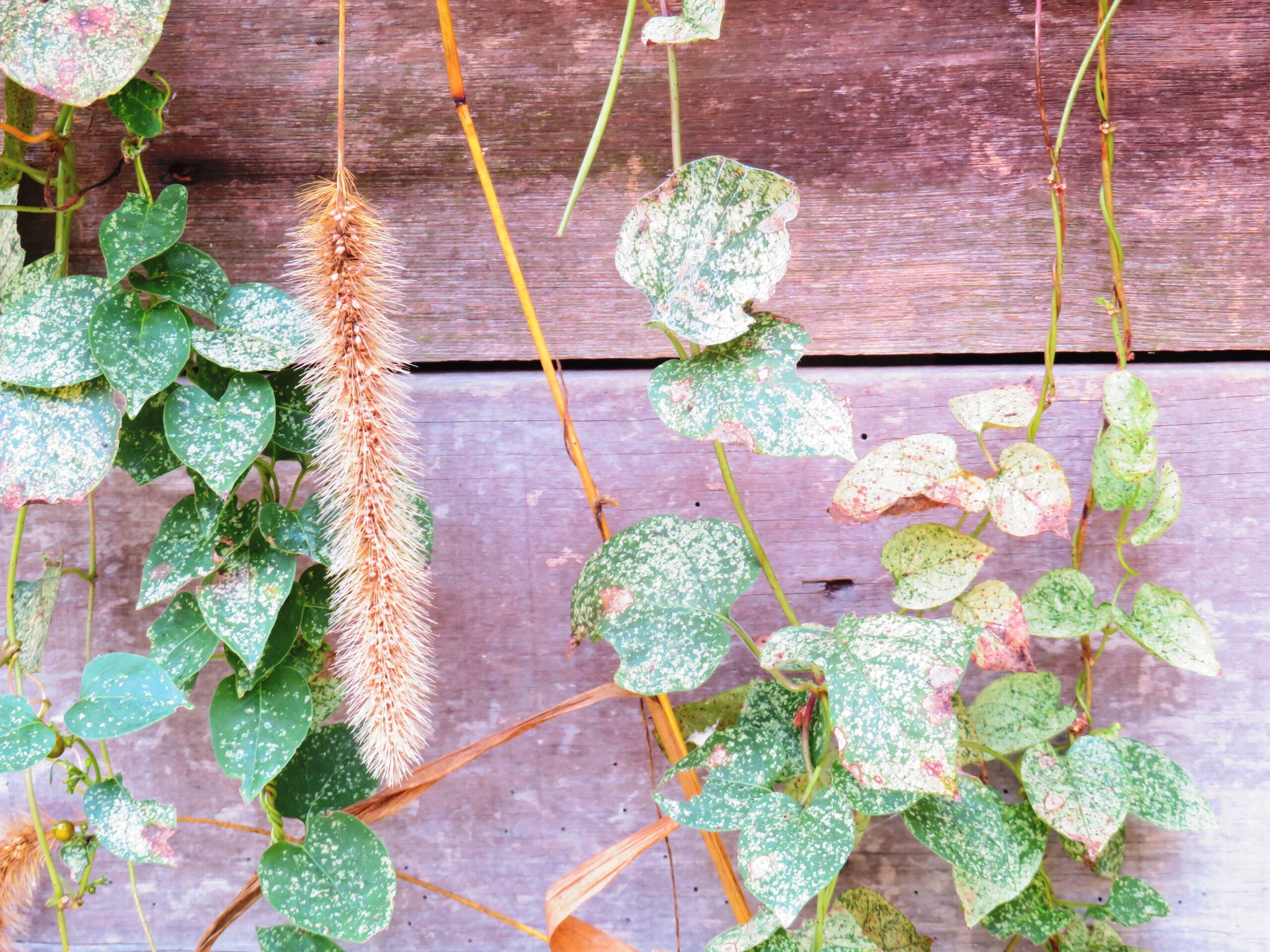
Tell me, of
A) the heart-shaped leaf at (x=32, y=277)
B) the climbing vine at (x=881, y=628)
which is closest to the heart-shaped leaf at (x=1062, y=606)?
the climbing vine at (x=881, y=628)

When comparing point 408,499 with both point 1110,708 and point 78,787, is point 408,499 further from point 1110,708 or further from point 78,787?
point 1110,708

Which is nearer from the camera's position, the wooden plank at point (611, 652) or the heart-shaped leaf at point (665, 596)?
the heart-shaped leaf at point (665, 596)

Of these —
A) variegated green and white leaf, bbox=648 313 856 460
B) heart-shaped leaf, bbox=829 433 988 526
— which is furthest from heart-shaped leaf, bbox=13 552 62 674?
heart-shaped leaf, bbox=829 433 988 526

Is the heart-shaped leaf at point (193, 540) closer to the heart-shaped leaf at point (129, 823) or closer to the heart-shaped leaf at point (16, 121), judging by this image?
the heart-shaped leaf at point (129, 823)

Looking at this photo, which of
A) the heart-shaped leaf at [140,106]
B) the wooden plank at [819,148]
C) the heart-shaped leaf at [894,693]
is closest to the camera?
the heart-shaped leaf at [894,693]

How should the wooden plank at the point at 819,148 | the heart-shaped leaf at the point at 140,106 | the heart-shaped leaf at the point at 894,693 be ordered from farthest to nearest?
the wooden plank at the point at 819,148
the heart-shaped leaf at the point at 140,106
the heart-shaped leaf at the point at 894,693

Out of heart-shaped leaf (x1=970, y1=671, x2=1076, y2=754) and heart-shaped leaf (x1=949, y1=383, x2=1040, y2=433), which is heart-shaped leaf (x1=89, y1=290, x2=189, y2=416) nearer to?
heart-shaped leaf (x1=949, y1=383, x2=1040, y2=433)
